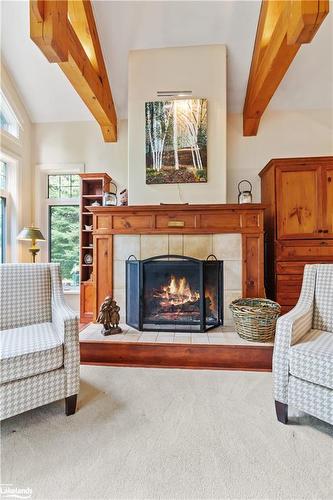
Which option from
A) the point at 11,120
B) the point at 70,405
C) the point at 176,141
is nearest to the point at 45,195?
the point at 11,120

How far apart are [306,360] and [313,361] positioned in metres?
0.04

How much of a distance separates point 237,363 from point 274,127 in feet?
10.7

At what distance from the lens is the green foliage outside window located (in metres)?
4.09

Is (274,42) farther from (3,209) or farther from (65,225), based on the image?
(3,209)

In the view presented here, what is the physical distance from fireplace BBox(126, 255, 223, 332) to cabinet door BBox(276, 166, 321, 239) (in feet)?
3.26

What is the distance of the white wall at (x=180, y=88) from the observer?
10.1 ft

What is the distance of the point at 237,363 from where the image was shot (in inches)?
88.8

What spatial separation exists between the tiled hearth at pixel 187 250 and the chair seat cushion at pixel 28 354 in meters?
1.22

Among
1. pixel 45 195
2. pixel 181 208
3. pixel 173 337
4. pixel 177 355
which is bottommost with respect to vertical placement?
pixel 177 355

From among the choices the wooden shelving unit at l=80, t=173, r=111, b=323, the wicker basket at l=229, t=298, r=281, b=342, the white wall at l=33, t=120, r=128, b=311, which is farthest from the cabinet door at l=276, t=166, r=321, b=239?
the wooden shelving unit at l=80, t=173, r=111, b=323

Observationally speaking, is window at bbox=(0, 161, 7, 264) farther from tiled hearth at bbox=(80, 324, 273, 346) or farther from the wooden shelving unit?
tiled hearth at bbox=(80, 324, 273, 346)

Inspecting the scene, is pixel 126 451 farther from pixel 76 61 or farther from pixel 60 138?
pixel 60 138

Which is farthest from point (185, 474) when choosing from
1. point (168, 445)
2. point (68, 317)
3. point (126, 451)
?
point (68, 317)

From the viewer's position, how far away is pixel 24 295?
78.1 inches
